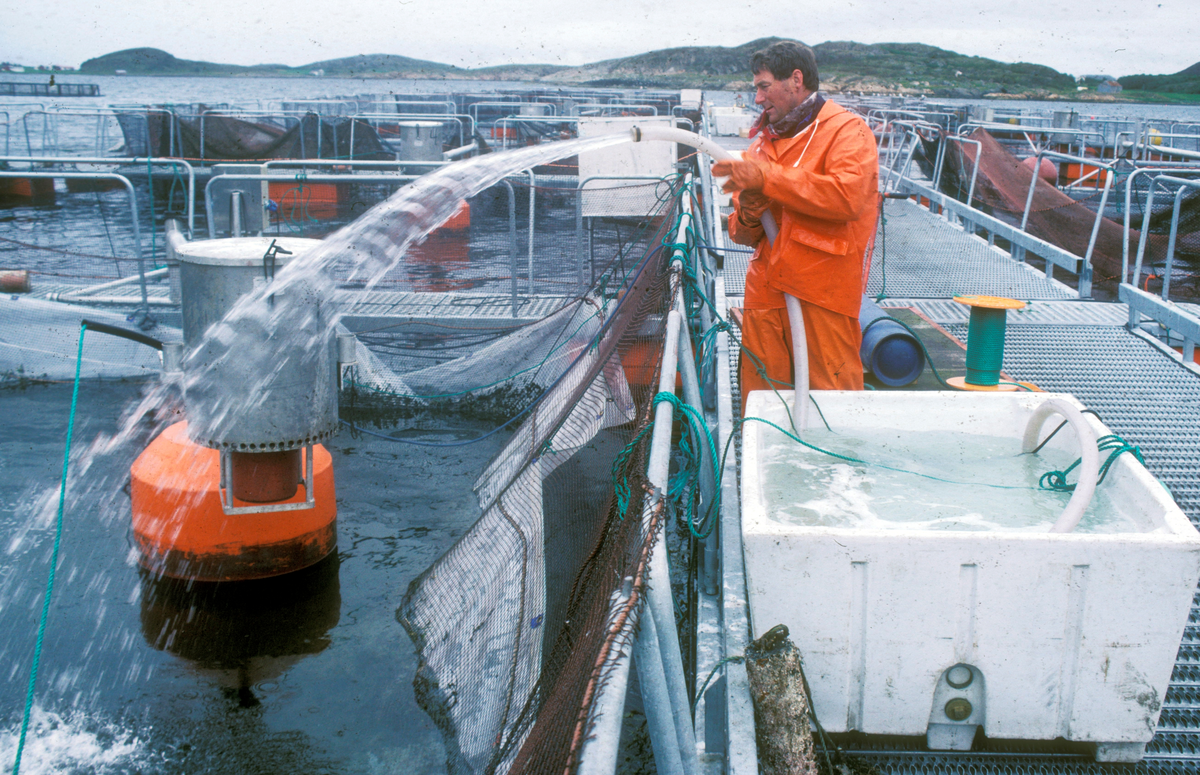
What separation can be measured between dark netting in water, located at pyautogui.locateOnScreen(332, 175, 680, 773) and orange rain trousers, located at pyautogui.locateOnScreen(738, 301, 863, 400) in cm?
50

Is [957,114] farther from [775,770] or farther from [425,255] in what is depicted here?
[775,770]

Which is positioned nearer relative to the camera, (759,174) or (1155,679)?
(1155,679)

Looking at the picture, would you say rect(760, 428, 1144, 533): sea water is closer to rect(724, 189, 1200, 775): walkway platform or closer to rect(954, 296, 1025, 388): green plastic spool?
rect(724, 189, 1200, 775): walkway platform

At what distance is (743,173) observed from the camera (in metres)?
3.82

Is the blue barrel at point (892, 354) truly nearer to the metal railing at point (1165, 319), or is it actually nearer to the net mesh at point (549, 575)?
the net mesh at point (549, 575)

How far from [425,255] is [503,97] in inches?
931

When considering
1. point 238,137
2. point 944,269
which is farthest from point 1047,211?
point 238,137

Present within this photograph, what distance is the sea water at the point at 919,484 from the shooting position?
2.94 m

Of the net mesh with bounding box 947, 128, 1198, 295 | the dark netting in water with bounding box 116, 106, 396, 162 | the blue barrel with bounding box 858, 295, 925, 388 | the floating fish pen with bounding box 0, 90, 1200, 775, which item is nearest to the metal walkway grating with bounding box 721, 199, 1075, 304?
the floating fish pen with bounding box 0, 90, 1200, 775

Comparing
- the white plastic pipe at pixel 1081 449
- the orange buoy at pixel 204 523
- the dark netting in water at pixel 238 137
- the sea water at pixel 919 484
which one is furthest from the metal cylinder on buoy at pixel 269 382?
the dark netting in water at pixel 238 137

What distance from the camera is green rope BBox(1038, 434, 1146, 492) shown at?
2932mm

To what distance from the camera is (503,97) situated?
3291cm

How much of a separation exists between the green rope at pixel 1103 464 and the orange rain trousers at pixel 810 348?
48.0 inches

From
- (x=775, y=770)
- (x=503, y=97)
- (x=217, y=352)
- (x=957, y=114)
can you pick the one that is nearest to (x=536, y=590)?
(x=775, y=770)
